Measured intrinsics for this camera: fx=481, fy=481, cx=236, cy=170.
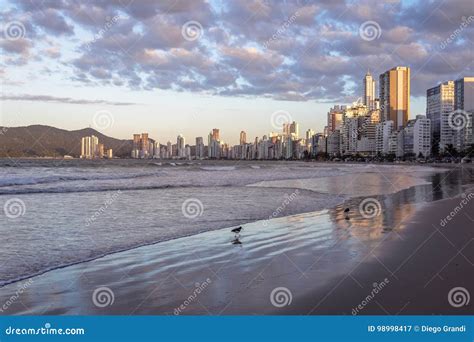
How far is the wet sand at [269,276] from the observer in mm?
6254

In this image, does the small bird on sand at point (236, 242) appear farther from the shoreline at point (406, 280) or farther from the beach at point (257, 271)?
the shoreline at point (406, 280)

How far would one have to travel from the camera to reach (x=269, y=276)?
25.5 feet

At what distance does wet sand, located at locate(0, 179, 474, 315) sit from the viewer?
246 inches

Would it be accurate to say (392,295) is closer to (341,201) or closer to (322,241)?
(322,241)

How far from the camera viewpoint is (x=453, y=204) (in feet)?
64.0

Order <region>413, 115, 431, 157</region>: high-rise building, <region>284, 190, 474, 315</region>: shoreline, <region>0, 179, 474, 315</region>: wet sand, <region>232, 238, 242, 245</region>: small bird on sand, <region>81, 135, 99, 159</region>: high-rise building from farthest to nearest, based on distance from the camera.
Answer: <region>413, 115, 431, 157</region>: high-rise building → <region>81, 135, 99, 159</region>: high-rise building → <region>232, 238, 242, 245</region>: small bird on sand → <region>0, 179, 474, 315</region>: wet sand → <region>284, 190, 474, 315</region>: shoreline

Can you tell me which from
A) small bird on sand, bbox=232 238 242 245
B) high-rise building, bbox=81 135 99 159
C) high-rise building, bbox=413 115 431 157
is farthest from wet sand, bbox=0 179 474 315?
high-rise building, bbox=413 115 431 157

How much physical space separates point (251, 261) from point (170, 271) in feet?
5.11

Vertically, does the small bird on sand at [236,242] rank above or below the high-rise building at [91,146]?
below

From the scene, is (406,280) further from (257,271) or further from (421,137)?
(421,137)

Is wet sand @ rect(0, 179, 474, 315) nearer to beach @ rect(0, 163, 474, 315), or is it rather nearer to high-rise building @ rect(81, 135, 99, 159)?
beach @ rect(0, 163, 474, 315)

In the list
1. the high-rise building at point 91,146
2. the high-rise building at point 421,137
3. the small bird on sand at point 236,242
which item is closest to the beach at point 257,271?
the small bird on sand at point 236,242

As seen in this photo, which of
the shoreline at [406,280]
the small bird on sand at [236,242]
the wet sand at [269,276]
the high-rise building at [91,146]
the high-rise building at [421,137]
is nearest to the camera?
the shoreline at [406,280]

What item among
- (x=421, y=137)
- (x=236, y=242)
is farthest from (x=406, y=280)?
(x=421, y=137)
